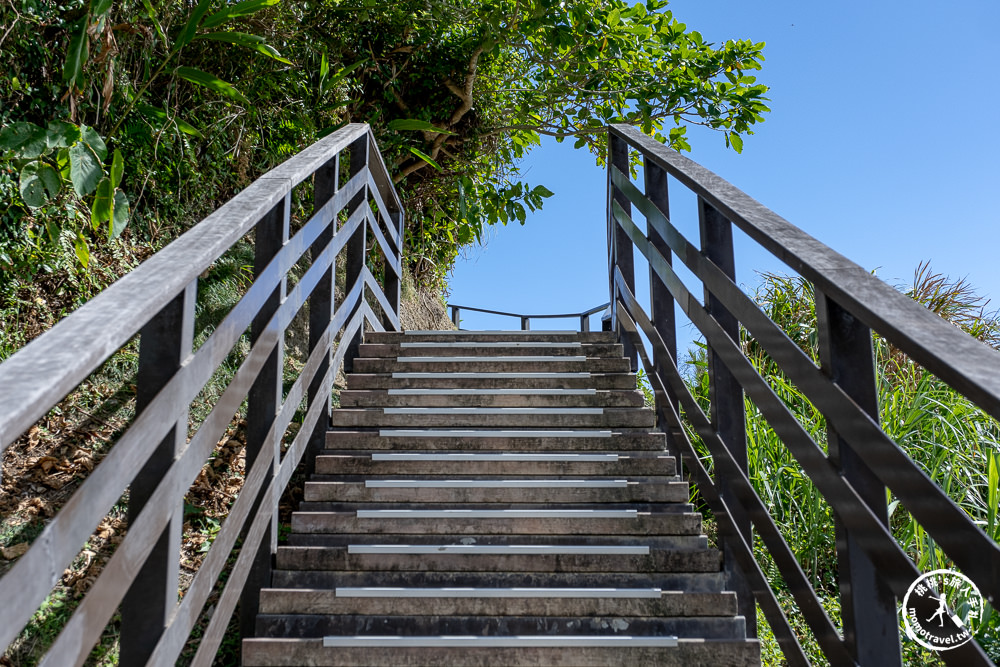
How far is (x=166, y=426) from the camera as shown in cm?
131

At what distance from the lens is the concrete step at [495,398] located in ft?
9.37

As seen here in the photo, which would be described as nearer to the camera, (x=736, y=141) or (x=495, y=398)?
(x=495, y=398)

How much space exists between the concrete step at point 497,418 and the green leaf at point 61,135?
1334 mm

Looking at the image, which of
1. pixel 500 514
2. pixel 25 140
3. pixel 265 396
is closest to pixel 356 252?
pixel 25 140

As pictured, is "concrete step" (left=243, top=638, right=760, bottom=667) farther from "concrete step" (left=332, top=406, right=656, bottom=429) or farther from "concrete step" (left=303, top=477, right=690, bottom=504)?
"concrete step" (left=332, top=406, right=656, bottom=429)

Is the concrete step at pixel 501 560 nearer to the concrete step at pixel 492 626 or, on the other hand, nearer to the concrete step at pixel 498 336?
the concrete step at pixel 492 626

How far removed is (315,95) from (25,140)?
2.64 m

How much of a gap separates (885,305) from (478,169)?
595 cm

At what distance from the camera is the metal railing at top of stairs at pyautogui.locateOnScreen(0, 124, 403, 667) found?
96cm

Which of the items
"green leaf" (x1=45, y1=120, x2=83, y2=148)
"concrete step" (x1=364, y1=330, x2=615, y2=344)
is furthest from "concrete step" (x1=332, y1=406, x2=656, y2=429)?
"green leaf" (x1=45, y1=120, x2=83, y2=148)

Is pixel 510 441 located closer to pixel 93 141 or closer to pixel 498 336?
pixel 498 336

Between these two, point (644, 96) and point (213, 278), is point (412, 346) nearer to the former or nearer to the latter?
point (213, 278)

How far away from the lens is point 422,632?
196 centimetres

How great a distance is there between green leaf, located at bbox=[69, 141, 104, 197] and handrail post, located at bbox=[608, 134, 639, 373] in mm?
2148
